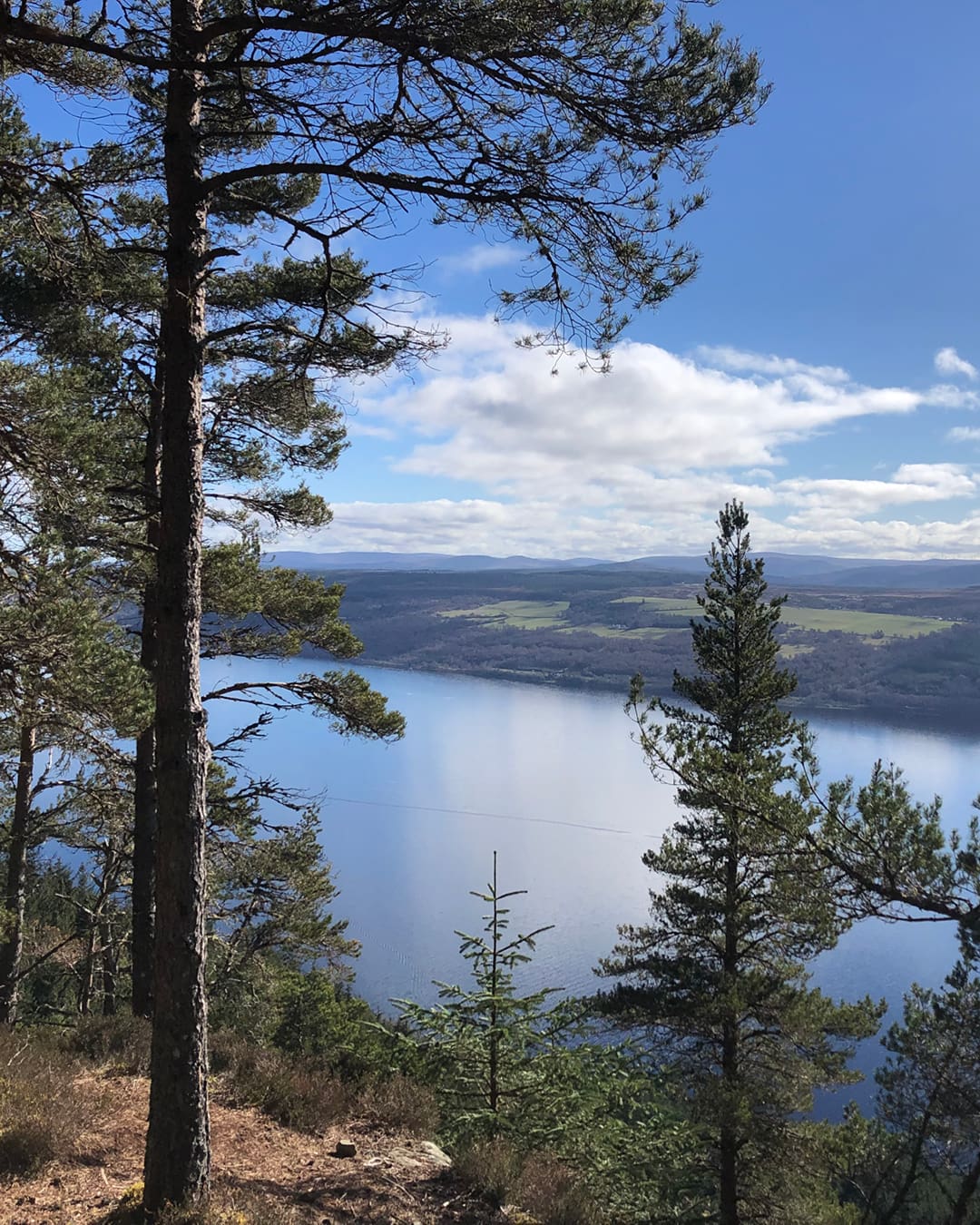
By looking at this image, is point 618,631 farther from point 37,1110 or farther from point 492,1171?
point 37,1110

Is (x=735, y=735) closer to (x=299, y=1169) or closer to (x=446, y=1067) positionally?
(x=446, y=1067)

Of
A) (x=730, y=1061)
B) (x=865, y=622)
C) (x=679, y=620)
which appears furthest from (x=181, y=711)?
(x=865, y=622)

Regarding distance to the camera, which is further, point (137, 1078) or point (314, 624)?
point (314, 624)

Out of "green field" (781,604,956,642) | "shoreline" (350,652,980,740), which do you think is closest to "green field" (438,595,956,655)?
"green field" (781,604,956,642)

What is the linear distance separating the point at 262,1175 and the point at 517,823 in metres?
40.4

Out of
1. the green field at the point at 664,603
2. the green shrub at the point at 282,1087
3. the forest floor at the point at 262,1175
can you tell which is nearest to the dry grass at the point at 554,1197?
the forest floor at the point at 262,1175

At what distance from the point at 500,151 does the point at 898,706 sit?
90725 mm

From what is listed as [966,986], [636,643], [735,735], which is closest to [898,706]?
[636,643]

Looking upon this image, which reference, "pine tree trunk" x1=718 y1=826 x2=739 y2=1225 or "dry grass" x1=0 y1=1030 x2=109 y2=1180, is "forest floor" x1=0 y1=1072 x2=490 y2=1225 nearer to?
"dry grass" x1=0 y1=1030 x2=109 y2=1180

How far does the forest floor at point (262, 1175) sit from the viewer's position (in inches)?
135

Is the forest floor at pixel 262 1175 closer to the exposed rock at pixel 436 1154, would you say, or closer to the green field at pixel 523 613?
the exposed rock at pixel 436 1154

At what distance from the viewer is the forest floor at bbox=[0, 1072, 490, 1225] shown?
343 centimetres

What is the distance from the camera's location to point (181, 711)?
3246 mm

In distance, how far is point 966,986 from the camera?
1291 cm
